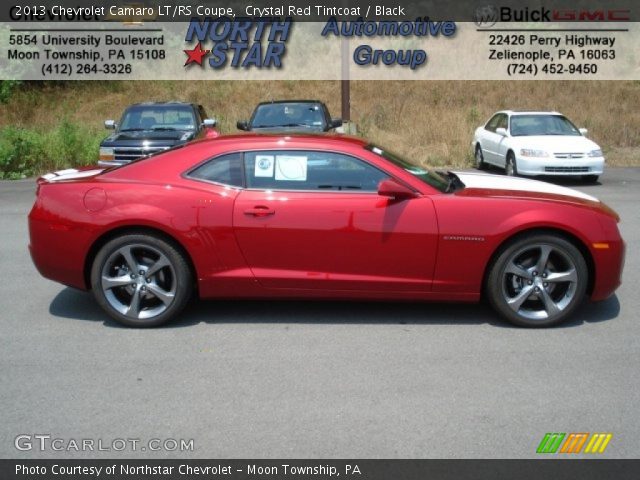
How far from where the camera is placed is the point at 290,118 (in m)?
15.3

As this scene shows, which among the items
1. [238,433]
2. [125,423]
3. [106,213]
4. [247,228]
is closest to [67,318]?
[106,213]

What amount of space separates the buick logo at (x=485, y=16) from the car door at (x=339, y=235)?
31691 millimetres

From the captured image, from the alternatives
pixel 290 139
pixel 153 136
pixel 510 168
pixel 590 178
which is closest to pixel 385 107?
pixel 510 168

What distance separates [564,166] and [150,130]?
8.49 metres

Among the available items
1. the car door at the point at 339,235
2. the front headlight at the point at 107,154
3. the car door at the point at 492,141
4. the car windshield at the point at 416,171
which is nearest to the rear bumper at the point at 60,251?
the car door at the point at 339,235

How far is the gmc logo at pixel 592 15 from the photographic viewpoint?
35188mm

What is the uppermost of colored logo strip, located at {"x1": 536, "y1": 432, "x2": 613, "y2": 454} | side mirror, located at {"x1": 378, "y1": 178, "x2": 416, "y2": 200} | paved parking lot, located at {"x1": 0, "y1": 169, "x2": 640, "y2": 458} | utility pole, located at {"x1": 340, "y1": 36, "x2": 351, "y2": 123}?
utility pole, located at {"x1": 340, "y1": 36, "x2": 351, "y2": 123}

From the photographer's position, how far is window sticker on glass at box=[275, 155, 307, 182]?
5801 mm

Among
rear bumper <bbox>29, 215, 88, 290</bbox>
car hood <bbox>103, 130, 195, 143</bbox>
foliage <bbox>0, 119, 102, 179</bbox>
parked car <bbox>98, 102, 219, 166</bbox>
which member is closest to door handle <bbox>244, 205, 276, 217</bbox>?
rear bumper <bbox>29, 215, 88, 290</bbox>

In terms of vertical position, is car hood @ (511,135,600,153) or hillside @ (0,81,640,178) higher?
hillside @ (0,81,640,178)

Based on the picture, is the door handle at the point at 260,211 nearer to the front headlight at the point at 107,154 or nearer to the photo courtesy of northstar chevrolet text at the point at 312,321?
the photo courtesy of northstar chevrolet text at the point at 312,321
